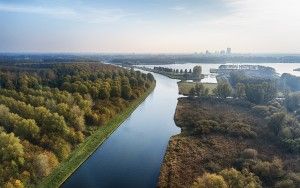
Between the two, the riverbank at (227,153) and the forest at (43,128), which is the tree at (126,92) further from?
the riverbank at (227,153)

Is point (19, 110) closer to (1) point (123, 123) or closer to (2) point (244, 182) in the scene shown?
(1) point (123, 123)

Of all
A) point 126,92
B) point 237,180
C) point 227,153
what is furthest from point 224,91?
point 237,180

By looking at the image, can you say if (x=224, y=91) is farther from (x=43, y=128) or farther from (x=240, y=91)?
(x=43, y=128)

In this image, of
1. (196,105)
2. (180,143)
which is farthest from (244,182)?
(196,105)

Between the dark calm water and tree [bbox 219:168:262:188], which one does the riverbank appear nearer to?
tree [bbox 219:168:262:188]

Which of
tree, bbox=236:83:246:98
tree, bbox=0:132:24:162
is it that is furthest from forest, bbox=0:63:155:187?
tree, bbox=236:83:246:98

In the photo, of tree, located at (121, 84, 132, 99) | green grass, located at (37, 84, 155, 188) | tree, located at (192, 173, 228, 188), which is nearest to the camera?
tree, located at (192, 173, 228, 188)
